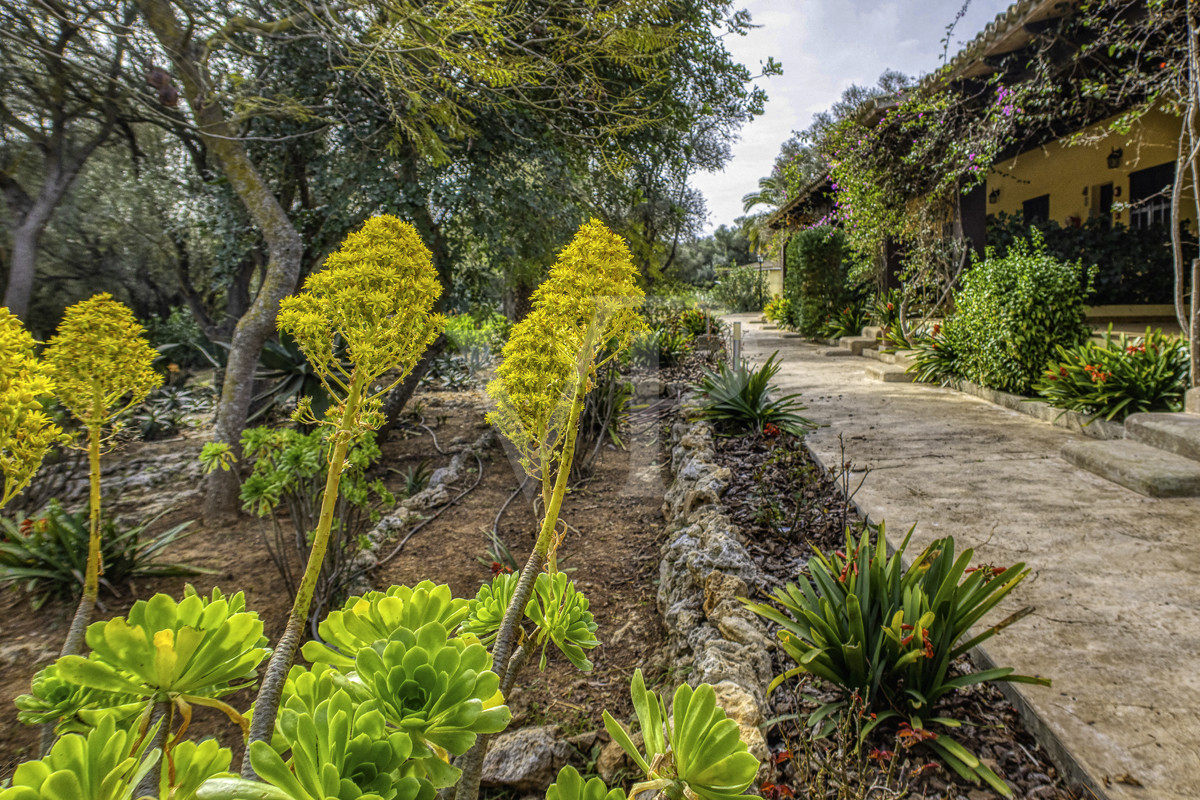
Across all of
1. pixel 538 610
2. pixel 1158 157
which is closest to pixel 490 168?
pixel 538 610

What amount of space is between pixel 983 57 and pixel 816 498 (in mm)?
6230

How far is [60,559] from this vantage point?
9.31ft

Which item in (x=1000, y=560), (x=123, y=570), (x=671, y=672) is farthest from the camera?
(x=123, y=570)

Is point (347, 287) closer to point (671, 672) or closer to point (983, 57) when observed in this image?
point (671, 672)

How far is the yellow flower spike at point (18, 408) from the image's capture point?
1.18 meters

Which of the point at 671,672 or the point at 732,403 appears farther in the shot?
the point at 732,403

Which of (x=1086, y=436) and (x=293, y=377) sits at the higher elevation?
(x=293, y=377)

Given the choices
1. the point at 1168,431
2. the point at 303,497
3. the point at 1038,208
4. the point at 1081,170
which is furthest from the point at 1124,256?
the point at 303,497

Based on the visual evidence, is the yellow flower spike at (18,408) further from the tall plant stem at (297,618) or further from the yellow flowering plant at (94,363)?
the tall plant stem at (297,618)

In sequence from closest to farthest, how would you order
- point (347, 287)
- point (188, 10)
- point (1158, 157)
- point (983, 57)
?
1. point (347, 287)
2. point (188, 10)
3. point (983, 57)
4. point (1158, 157)

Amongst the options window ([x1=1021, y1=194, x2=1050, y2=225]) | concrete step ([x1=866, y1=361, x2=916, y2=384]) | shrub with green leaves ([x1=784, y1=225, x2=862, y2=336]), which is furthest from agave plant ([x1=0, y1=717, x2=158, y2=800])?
window ([x1=1021, y1=194, x2=1050, y2=225])

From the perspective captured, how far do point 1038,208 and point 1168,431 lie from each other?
10274 millimetres

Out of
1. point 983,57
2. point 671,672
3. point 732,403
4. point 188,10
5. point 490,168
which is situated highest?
point 983,57

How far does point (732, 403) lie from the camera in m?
4.89
